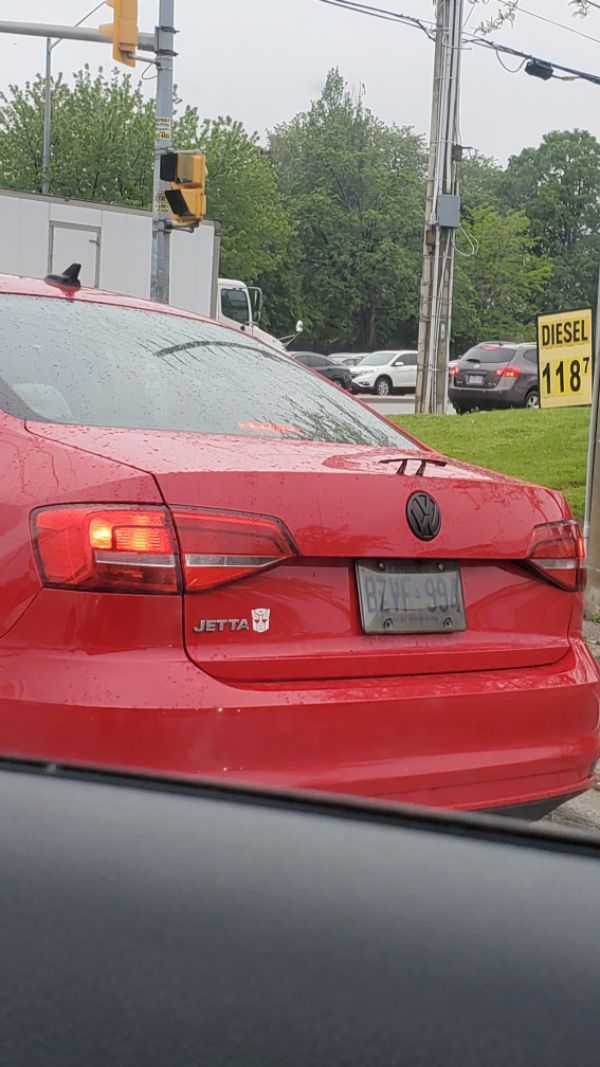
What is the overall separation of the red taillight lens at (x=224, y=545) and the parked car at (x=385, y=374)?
45.5 metres

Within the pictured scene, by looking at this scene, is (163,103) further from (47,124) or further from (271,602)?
(47,124)

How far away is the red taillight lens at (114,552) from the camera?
2498 millimetres

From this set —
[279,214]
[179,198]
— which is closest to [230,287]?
[179,198]

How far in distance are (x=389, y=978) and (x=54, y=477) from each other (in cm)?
190

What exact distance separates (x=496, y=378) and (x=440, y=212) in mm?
8218

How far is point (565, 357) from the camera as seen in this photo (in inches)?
409

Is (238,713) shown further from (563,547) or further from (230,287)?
(230,287)

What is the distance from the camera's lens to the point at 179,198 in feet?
47.9

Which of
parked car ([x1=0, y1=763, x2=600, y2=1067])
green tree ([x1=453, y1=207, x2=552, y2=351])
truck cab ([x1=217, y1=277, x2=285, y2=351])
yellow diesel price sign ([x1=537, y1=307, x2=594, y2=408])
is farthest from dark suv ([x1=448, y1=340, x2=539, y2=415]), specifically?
green tree ([x1=453, y1=207, x2=552, y2=351])

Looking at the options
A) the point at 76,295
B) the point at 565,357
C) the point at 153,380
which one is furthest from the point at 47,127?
the point at 153,380

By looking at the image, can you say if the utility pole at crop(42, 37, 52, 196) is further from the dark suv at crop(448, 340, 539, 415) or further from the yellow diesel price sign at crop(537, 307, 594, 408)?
the yellow diesel price sign at crop(537, 307, 594, 408)

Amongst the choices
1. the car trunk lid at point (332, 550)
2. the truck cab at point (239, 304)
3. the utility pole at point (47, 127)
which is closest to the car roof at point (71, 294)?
the car trunk lid at point (332, 550)

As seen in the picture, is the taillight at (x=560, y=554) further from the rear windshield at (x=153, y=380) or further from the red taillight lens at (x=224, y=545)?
the red taillight lens at (x=224, y=545)

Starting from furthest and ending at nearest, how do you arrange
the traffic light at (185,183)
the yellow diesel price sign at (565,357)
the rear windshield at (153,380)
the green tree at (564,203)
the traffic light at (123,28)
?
the green tree at (564,203)
the traffic light at (123,28)
the traffic light at (185,183)
the yellow diesel price sign at (565,357)
the rear windshield at (153,380)
